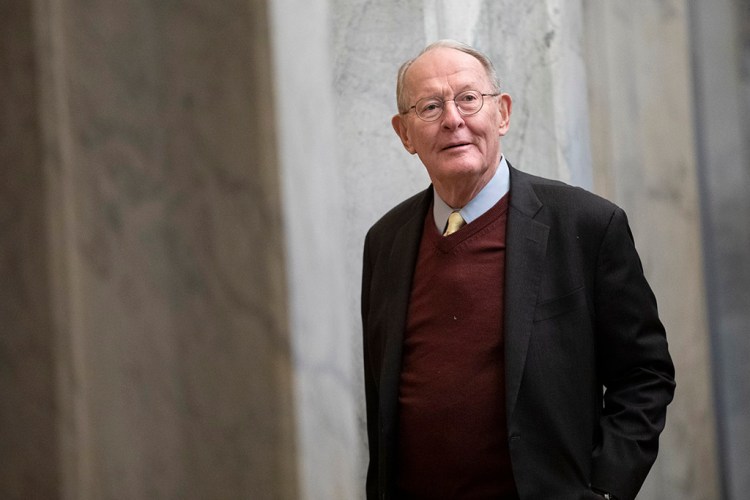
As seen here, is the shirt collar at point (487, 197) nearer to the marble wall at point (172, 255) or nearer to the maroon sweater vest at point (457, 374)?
the maroon sweater vest at point (457, 374)

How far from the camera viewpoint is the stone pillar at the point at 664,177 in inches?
177

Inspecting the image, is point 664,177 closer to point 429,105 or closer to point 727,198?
point 727,198

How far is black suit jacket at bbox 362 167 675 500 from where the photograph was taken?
253cm

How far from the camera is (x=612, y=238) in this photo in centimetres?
262

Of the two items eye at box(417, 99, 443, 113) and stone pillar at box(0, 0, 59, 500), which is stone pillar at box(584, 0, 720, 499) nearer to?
eye at box(417, 99, 443, 113)

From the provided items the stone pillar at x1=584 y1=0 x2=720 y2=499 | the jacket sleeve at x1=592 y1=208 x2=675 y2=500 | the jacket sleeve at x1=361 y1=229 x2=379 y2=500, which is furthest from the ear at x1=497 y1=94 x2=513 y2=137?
the stone pillar at x1=584 y1=0 x2=720 y2=499

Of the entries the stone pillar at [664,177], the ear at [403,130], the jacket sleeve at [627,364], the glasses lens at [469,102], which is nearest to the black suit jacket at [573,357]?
the jacket sleeve at [627,364]

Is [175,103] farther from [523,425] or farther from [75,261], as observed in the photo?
[523,425]

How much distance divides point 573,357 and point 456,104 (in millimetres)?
730

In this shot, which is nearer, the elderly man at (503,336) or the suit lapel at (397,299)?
the elderly man at (503,336)

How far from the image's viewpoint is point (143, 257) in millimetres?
2689

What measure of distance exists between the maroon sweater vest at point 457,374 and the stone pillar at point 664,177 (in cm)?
189

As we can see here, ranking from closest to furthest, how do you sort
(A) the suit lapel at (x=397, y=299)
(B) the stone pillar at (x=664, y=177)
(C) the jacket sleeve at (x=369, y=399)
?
(A) the suit lapel at (x=397, y=299) < (C) the jacket sleeve at (x=369, y=399) < (B) the stone pillar at (x=664, y=177)

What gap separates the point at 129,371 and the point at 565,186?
4.00 ft
